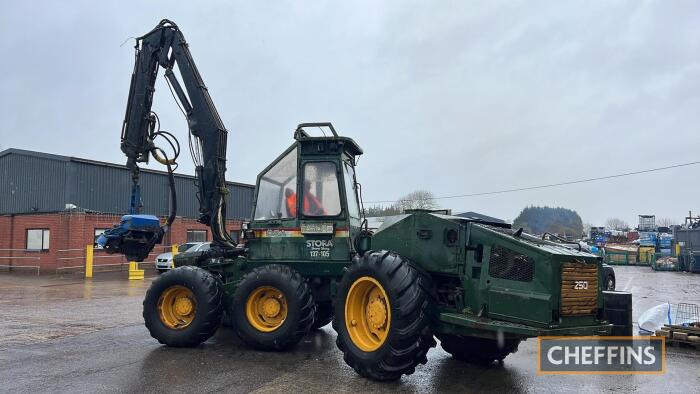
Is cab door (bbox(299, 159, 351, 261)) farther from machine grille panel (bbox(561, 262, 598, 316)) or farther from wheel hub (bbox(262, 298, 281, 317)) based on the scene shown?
machine grille panel (bbox(561, 262, 598, 316))

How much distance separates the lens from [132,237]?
873 cm

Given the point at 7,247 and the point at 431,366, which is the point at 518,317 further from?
the point at 7,247

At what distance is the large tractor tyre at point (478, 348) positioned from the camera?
22.3ft

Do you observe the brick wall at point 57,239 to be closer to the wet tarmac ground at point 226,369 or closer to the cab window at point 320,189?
the wet tarmac ground at point 226,369

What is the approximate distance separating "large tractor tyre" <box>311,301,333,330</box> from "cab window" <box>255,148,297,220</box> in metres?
1.70

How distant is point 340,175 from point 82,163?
67.0 ft

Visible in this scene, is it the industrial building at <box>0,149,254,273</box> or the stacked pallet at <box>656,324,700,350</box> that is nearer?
the stacked pallet at <box>656,324,700,350</box>

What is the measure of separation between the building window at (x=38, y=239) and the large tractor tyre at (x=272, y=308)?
67.4 ft

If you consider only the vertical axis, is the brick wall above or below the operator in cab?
below

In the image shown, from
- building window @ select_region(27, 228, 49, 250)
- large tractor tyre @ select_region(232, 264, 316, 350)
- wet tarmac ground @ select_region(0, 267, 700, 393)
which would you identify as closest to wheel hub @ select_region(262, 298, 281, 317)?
large tractor tyre @ select_region(232, 264, 316, 350)

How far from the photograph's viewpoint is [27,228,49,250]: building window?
79.6ft

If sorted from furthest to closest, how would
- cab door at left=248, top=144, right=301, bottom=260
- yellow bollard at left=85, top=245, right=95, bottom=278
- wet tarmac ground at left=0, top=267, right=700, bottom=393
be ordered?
1. yellow bollard at left=85, top=245, right=95, bottom=278
2. cab door at left=248, top=144, right=301, bottom=260
3. wet tarmac ground at left=0, top=267, right=700, bottom=393

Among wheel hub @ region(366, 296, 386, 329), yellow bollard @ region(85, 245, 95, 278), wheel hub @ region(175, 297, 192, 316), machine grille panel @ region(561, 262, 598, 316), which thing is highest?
machine grille panel @ region(561, 262, 598, 316)

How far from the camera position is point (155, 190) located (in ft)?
92.0
